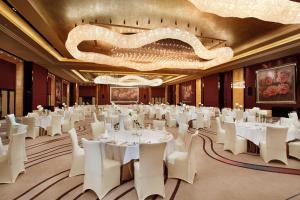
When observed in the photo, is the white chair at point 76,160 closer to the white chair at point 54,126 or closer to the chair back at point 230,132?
A: the chair back at point 230,132

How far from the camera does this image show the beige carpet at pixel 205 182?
3.07 metres

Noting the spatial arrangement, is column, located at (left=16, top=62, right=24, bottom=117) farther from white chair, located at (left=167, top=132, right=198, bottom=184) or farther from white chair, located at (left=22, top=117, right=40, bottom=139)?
white chair, located at (left=167, top=132, right=198, bottom=184)

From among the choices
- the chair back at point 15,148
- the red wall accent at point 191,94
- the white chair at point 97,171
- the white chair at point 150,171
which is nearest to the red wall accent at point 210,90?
the red wall accent at point 191,94

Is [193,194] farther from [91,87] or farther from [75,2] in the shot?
[91,87]

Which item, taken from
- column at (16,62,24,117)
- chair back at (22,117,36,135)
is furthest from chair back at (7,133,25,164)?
column at (16,62,24,117)

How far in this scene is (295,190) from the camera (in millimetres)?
3248

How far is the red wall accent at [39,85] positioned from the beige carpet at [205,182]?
313 inches

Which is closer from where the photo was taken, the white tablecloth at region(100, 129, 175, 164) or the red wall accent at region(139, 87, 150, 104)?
the white tablecloth at region(100, 129, 175, 164)

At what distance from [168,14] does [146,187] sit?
5219mm

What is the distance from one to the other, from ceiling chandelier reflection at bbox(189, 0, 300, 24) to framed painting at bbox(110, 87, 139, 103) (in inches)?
1033

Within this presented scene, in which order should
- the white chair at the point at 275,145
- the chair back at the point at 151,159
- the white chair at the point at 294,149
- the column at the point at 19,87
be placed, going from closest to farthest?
the chair back at the point at 151,159 → the white chair at the point at 275,145 → the white chair at the point at 294,149 → the column at the point at 19,87

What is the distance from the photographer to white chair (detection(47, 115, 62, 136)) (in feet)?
24.4

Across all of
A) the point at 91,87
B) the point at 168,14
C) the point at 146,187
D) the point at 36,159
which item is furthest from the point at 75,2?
the point at 91,87

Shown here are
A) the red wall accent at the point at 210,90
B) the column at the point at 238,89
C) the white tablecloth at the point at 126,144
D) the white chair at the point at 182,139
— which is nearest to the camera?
the white tablecloth at the point at 126,144
